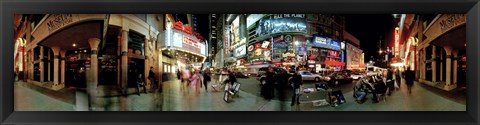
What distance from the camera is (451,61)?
414 centimetres

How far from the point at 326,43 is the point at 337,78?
0.53 meters

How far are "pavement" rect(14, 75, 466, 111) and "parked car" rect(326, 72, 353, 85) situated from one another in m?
0.30

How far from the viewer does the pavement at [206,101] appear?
13.7ft

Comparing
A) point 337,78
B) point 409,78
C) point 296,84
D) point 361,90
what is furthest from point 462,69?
point 296,84

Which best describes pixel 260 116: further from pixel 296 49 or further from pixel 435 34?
pixel 435 34

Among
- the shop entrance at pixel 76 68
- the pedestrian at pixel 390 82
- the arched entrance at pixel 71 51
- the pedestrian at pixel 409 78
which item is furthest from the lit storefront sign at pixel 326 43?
the shop entrance at pixel 76 68

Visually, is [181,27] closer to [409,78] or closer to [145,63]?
[145,63]

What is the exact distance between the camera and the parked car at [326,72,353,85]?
4281 millimetres

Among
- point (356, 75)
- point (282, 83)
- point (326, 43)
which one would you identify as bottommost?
point (282, 83)

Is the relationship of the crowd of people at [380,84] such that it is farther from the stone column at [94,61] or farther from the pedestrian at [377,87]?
the stone column at [94,61]

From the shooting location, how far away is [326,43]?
422cm

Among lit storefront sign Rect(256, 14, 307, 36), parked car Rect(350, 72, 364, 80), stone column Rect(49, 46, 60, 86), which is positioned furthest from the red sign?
parked car Rect(350, 72, 364, 80)

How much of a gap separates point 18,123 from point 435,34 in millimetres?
5881
